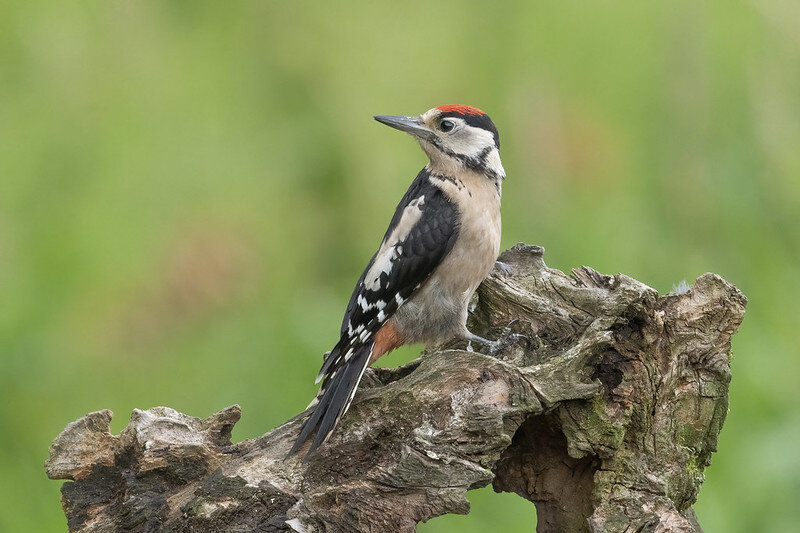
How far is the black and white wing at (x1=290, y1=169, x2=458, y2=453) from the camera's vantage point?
312 centimetres

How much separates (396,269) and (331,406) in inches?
25.1

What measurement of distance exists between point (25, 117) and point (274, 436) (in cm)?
281

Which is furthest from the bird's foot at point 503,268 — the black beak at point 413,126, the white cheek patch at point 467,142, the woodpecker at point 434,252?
the black beak at point 413,126

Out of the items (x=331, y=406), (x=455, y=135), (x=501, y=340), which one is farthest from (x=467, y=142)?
(x=331, y=406)

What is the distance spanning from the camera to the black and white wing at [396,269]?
3.12 meters

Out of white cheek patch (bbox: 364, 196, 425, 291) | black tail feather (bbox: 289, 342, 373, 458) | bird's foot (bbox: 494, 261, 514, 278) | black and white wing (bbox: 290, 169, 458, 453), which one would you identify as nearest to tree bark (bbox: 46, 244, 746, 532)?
black tail feather (bbox: 289, 342, 373, 458)

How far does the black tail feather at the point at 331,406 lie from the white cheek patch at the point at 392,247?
0.37 m

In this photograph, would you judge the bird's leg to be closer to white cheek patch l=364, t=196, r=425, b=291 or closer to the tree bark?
the tree bark

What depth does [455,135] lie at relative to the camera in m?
3.47

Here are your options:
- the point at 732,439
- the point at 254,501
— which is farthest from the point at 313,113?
the point at 254,501

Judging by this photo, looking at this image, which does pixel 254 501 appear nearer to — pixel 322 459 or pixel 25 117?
pixel 322 459

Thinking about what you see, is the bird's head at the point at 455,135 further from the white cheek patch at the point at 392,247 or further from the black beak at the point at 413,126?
the white cheek patch at the point at 392,247

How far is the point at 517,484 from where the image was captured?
2949 millimetres

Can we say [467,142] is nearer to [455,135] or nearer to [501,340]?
[455,135]
